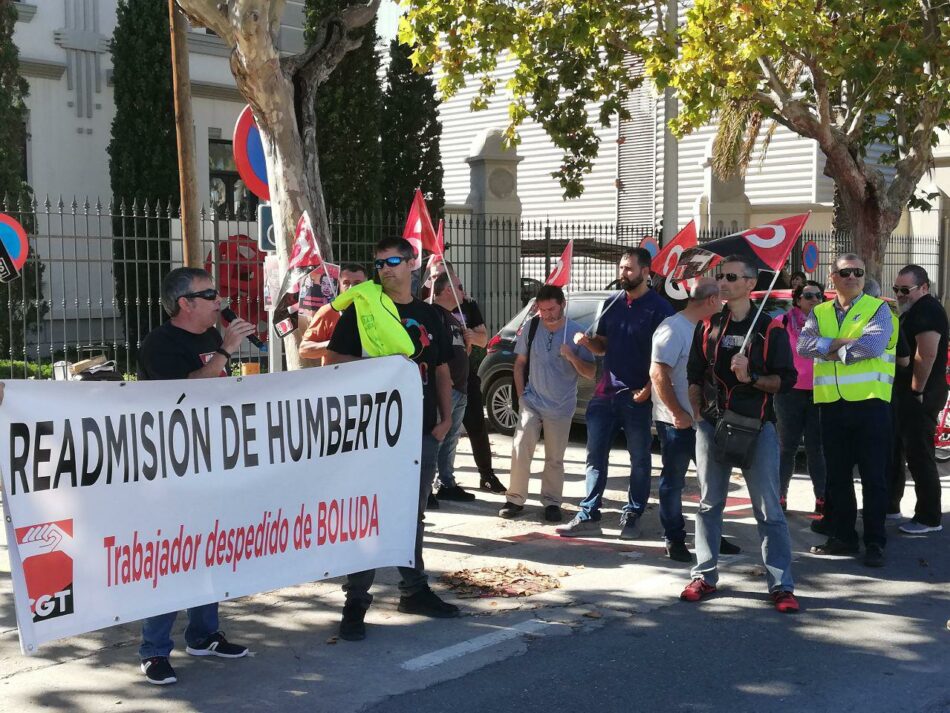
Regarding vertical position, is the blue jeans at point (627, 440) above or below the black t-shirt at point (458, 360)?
below

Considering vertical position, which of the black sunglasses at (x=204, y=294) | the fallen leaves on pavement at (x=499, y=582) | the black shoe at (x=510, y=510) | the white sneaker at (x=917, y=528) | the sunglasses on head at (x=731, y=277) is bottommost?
the fallen leaves on pavement at (x=499, y=582)

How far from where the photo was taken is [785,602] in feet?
19.8

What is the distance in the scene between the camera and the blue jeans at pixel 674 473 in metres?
7.04

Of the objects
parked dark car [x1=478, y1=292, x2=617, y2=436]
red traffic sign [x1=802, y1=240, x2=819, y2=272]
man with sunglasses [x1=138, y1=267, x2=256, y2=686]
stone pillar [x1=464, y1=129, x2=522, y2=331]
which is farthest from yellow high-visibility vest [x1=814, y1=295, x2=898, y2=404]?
stone pillar [x1=464, y1=129, x2=522, y2=331]

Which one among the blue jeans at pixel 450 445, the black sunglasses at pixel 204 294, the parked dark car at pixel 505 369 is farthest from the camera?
the parked dark car at pixel 505 369

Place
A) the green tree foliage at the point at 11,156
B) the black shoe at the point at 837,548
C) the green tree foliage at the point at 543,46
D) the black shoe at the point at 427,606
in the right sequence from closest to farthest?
the black shoe at the point at 427,606 → the black shoe at the point at 837,548 → the green tree foliage at the point at 543,46 → the green tree foliage at the point at 11,156

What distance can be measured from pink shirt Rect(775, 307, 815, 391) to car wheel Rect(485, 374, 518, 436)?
13.5 feet

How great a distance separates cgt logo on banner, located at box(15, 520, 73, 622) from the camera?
4.54m

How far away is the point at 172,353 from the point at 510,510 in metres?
3.85

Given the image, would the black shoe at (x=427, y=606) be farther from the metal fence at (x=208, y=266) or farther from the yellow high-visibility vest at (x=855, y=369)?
the metal fence at (x=208, y=266)

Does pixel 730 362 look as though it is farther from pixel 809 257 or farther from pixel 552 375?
pixel 809 257

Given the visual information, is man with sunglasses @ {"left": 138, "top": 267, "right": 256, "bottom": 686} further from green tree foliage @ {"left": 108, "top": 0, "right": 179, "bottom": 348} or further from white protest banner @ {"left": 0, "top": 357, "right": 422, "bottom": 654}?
green tree foliage @ {"left": 108, "top": 0, "right": 179, "bottom": 348}

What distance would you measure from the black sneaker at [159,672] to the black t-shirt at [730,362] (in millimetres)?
3144

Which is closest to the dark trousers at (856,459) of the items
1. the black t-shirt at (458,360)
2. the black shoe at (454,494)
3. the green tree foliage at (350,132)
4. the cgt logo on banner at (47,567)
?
the black t-shirt at (458,360)
